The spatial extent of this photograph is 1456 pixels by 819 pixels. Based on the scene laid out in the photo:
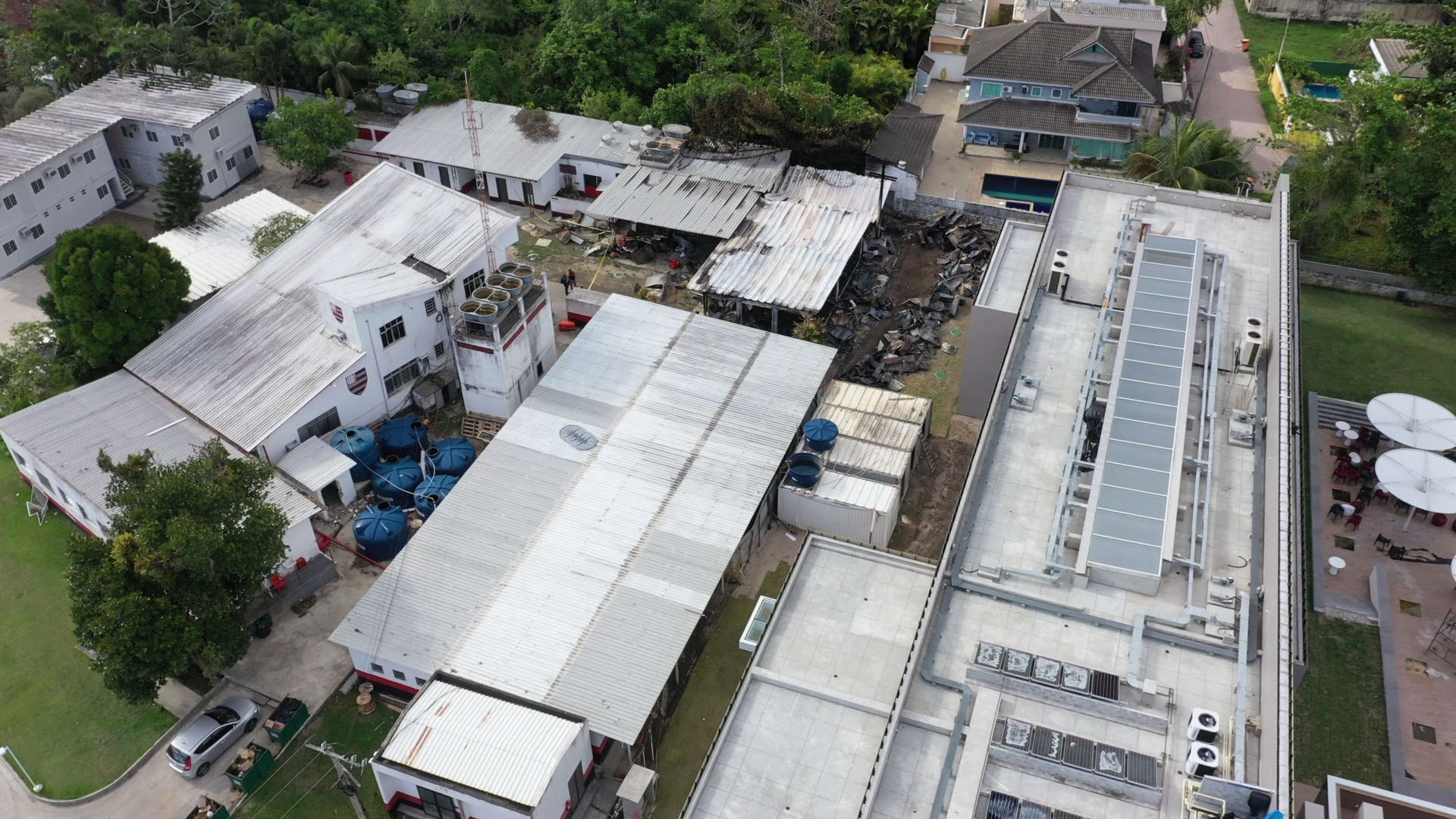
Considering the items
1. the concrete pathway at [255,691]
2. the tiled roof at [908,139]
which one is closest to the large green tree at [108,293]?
the concrete pathway at [255,691]

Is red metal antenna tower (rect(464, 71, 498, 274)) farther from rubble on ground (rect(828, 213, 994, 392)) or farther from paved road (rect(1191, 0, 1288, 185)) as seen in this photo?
paved road (rect(1191, 0, 1288, 185))

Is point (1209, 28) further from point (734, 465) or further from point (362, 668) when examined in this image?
point (362, 668)

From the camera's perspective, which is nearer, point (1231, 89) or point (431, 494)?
point (431, 494)

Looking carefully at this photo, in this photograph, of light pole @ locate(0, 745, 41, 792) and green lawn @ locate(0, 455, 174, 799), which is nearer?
light pole @ locate(0, 745, 41, 792)

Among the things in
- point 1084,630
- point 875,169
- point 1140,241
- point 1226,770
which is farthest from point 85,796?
point 875,169

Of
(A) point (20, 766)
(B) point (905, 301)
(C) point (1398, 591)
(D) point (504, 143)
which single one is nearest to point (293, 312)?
(A) point (20, 766)

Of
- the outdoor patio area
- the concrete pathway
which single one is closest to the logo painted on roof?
the concrete pathway

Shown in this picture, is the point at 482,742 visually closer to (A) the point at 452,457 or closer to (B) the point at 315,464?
(A) the point at 452,457
